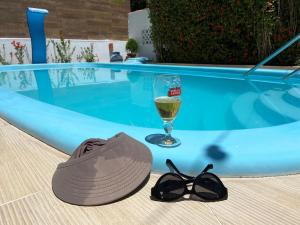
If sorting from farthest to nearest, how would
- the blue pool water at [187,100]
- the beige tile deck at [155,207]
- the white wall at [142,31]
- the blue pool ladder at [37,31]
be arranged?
the white wall at [142,31], the blue pool ladder at [37,31], the blue pool water at [187,100], the beige tile deck at [155,207]

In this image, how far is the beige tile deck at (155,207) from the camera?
3.21 feet

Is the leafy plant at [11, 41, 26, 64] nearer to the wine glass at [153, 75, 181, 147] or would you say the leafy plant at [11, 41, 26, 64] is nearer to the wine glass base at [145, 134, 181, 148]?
the wine glass base at [145, 134, 181, 148]

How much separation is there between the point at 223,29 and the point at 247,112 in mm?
4762

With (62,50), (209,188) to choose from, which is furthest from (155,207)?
(62,50)

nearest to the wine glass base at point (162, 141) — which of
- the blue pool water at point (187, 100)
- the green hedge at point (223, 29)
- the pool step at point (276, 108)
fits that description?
the blue pool water at point (187, 100)

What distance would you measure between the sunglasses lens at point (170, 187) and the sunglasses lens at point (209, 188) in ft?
0.21

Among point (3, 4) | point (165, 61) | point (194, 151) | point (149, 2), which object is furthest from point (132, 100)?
point (3, 4)

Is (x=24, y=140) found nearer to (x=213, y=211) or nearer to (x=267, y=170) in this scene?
(x=213, y=211)

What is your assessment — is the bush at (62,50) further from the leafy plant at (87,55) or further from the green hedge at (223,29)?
the green hedge at (223,29)

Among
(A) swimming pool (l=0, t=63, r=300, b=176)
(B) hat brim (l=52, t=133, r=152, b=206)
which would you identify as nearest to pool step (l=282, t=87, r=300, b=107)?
(A) swimming pool (l=0, t=63, r=300, b=176)

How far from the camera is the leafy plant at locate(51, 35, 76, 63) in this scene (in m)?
10.9

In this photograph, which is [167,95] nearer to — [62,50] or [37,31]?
[37,31]

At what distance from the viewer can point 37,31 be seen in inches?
358

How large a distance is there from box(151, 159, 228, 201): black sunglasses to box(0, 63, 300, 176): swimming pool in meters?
0.16
